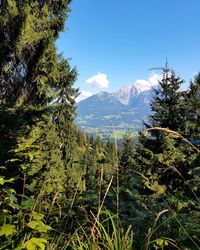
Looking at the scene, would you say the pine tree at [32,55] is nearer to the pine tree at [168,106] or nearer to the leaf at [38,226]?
the pine tree at [168,106]

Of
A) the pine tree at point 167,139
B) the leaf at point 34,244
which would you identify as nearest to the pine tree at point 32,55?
the pine tree at point 167,139

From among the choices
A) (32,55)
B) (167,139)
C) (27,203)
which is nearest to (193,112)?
(167,139)

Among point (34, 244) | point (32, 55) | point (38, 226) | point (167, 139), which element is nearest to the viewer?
point (34, 244)

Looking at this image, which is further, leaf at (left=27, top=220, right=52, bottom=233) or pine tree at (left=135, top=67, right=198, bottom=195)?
pine tree at (left=135, top=67, right=198, bottom=195)

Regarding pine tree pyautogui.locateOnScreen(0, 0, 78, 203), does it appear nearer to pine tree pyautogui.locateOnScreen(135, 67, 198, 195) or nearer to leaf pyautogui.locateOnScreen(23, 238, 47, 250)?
pine tree pyautogui.locateOnScreen(135, 67, 198, 195)

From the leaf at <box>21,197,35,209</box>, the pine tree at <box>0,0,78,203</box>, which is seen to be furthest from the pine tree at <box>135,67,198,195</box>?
the leaf at <box>21,197,35,209</box>

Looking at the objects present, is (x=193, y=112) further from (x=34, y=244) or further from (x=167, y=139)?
(x=34, y=244)

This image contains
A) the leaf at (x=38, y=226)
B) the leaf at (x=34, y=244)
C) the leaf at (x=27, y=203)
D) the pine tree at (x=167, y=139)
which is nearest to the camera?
the leaf at (x=34, y=244)

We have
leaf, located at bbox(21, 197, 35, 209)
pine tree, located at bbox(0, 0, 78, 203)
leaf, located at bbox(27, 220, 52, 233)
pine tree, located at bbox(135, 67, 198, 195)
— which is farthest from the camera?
pine tree, located at bbox(135, 67, 198, 195)

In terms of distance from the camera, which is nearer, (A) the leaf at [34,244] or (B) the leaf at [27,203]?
(A) the leaf at [34,244]

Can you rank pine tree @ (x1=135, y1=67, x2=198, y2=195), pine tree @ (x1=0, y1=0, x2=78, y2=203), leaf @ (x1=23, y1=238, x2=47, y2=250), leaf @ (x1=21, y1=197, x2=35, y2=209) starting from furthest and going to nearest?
1. pine tree @ (x1=135, y1=67, x2=198, y2=195)
2. pine tree @ (x1=0, y1=0, x2=78, y2=203)
3. leaf @ (x1=21, y1=197, x2=35, y2=209)
4. leaf @ (x1=23, y1=238, x2=47, y2=250)

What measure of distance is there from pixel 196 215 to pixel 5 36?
598 inches

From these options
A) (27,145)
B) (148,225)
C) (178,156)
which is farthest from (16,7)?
(148,225)

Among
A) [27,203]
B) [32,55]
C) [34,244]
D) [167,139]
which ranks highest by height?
[32,55]
